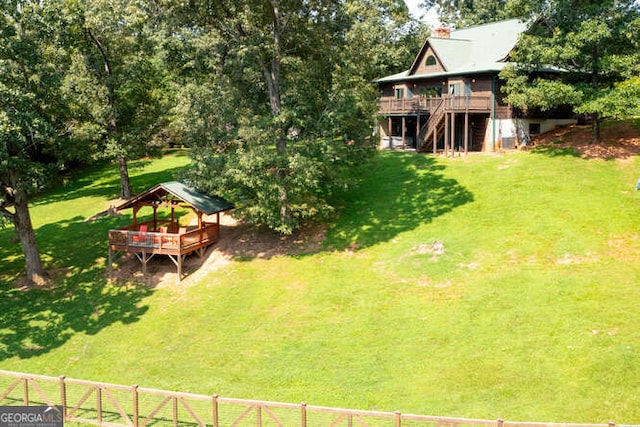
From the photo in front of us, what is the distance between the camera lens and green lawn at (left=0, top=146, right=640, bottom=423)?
1708 cm

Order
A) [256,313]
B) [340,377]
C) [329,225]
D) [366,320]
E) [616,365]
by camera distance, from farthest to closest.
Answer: [329,225] → [256,313] → [366,320] → [340,377] → [616,365]

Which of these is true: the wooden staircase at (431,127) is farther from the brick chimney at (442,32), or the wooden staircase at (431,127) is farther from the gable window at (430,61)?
the brick chimney at (442,32)

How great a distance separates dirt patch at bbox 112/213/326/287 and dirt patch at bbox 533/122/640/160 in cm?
1826

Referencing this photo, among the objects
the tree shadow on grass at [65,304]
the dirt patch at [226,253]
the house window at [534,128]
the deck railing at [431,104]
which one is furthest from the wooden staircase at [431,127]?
the tree shadow on grass at [65,304]

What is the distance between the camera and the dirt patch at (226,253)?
1096 inches

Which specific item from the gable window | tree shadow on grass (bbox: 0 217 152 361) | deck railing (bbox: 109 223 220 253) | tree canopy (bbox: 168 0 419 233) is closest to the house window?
the gable window

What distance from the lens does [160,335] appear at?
22.5 m

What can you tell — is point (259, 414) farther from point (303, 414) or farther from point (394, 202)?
point (394, 202)

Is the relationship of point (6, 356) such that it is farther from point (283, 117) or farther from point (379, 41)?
point (379, 41)

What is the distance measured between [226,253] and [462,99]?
68.0ft

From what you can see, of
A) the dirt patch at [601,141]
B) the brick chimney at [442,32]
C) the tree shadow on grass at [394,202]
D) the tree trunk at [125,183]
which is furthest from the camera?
the brick chimney at [442,32]

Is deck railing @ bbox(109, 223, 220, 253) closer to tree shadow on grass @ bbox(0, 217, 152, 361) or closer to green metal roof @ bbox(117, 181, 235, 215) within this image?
green metal roof @ bbox(117, 181, 235, 215)

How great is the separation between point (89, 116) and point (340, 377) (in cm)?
2826

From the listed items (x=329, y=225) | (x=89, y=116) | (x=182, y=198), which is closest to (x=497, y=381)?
(x=329, y=225)
